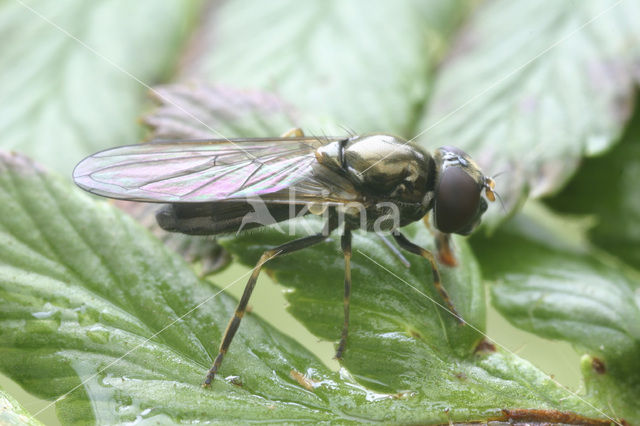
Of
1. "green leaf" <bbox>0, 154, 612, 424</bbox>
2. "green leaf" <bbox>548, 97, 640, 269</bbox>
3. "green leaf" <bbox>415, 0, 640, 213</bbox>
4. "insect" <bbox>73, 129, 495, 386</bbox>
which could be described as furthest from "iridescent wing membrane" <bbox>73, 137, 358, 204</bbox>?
"green leaf" <bbox>548, 97, 640, 269</bbox>

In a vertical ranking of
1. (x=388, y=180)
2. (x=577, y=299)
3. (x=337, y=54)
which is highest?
(x=337, y=54)

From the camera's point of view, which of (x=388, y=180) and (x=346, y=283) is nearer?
(x=346, y=283)

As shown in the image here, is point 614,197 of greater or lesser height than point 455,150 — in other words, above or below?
below

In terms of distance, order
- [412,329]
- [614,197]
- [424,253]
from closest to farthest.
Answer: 1. [412,329]
2. [424,253]
3. [614,197]

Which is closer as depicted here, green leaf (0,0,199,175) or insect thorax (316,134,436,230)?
insect thorax (316,134,436,230)

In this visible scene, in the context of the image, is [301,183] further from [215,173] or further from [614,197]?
[614,197]

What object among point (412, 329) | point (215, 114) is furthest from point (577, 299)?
point (215, 114)
